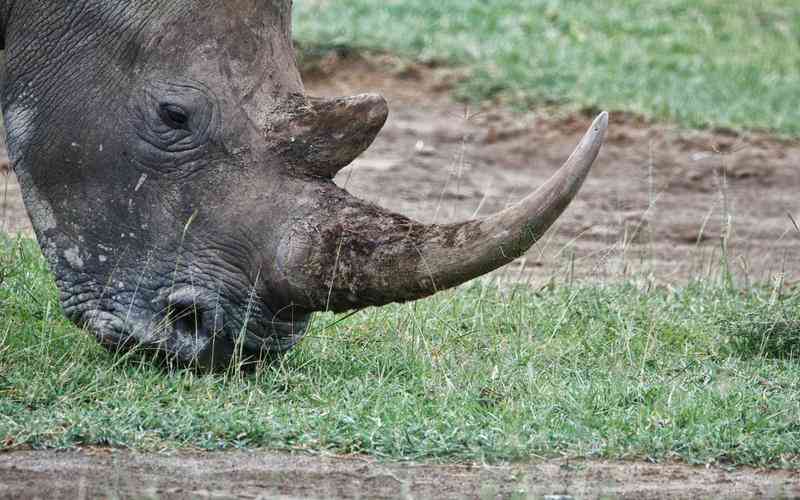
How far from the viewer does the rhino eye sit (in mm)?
4977

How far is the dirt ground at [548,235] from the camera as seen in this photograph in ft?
13.8

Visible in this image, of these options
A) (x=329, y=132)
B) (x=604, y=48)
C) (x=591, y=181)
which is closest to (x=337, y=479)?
(x=329, y=132)

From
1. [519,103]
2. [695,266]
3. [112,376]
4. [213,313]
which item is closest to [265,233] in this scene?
[213,313]

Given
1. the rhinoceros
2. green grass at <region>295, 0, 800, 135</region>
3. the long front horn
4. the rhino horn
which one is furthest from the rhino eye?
green grass at <region>295, 0, 800, 135</region>

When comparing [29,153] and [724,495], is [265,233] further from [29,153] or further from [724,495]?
[724,495]

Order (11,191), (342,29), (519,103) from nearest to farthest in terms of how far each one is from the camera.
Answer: (11,191), (519,103), (342,29)

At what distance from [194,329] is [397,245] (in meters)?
0.82

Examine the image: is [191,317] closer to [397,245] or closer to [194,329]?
[194,329]

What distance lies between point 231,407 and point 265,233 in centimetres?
57

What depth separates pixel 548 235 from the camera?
304 inches

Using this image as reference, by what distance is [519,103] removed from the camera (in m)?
10.8

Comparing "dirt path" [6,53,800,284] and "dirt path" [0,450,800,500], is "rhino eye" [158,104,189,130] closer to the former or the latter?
"dirt path" [0,450,800,500]

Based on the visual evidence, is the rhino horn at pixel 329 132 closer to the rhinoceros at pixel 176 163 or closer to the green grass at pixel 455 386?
the rhinoceros at pixel 176 163

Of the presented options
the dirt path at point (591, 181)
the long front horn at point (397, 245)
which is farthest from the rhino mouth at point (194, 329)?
the dirt path at point (591, 181)
